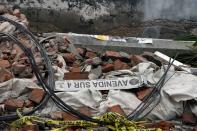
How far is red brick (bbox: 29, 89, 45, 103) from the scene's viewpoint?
20.3ft

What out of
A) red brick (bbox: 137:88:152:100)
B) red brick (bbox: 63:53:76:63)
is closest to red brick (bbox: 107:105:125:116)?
red brick (bbox: 137:88:152:100)

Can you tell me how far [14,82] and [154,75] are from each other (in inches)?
77.4

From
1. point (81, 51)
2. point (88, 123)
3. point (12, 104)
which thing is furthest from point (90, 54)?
point (88, 123)

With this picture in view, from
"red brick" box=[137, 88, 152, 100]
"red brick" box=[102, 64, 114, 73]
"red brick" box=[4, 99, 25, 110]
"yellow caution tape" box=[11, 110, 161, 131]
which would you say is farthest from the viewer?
"red brick" box=[102, 64, 114, 73]

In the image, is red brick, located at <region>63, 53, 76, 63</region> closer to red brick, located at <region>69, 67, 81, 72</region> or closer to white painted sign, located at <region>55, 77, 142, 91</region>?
red brick, located at <region>69, 67, 81, 72</region>

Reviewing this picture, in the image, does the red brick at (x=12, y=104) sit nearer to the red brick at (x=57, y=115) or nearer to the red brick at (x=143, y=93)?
the red brick at (x=57, y=115)

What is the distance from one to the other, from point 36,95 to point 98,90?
0.85m

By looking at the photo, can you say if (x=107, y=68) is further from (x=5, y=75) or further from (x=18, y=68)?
(x=5, y=75)

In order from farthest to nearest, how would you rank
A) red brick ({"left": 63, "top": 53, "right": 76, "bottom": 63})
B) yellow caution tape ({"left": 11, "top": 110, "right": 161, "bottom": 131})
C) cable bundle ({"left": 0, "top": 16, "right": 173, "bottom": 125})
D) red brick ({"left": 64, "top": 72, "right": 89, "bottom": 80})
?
red brick ({"left": 63, "top": 53, "right": 76, "bottom": 63}) < red brick ({"left": 64, "top": 72, "right": 89, "bottom": 80}) < cable bundle ({"left": 0, "top": 16, "right": 173, "bottom": 125}) < yellow caution tape ({"left": 11, "top": 110, "right": 161, "bottom": 131})

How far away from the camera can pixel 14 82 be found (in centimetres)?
638

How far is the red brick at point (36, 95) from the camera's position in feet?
20.3

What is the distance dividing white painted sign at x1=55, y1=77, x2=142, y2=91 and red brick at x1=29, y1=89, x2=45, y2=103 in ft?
0.86

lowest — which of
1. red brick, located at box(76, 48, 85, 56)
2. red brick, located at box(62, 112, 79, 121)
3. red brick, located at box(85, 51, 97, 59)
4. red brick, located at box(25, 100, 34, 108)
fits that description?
red brick, located at box(62, 112, 79, 121)

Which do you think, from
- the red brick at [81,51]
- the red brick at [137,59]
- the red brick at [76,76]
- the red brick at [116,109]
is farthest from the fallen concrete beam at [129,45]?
the red brick at [116,109]
